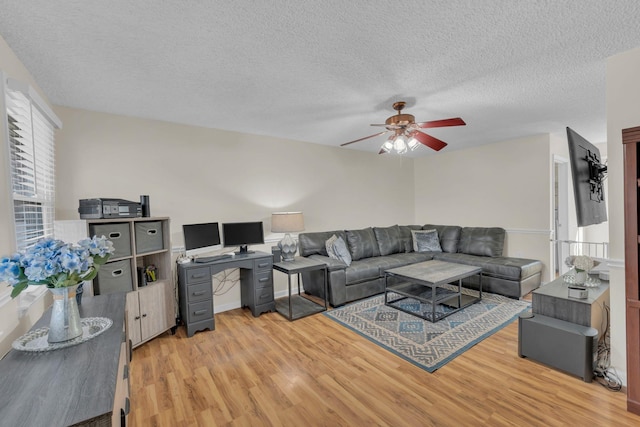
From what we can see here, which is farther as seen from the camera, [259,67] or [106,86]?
[106,86]

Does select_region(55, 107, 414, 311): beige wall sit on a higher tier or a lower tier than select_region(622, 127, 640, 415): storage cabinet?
higher

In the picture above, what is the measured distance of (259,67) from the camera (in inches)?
81.9

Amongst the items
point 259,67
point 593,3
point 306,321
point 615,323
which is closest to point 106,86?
point 259,67

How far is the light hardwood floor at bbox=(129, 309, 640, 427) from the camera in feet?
5.89

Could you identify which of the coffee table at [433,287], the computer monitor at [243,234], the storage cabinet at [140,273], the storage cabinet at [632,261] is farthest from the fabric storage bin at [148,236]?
the storage cabinet at [632,261]

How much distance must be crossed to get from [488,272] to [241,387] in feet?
12.0

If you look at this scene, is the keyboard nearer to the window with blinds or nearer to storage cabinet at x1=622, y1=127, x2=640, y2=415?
the window with blinds

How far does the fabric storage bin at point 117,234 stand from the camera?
2408mm

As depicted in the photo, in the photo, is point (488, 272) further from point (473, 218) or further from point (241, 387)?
point (241, 387)

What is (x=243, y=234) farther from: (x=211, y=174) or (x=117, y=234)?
(x=117, y=234)

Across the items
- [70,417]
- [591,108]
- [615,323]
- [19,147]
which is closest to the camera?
[70,417]

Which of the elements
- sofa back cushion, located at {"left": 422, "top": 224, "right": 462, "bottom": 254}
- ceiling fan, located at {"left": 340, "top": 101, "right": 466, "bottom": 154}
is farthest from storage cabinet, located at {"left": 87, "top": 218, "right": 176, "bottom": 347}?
sofa back cushion, located at {"left": 422, "top": 224, "right": 462, "bottom": 254}

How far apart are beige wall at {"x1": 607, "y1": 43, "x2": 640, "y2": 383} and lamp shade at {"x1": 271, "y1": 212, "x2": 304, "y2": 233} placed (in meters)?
3.01

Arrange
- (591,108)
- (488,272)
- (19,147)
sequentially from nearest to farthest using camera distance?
(19,147)
(591,108)
(488,272)
